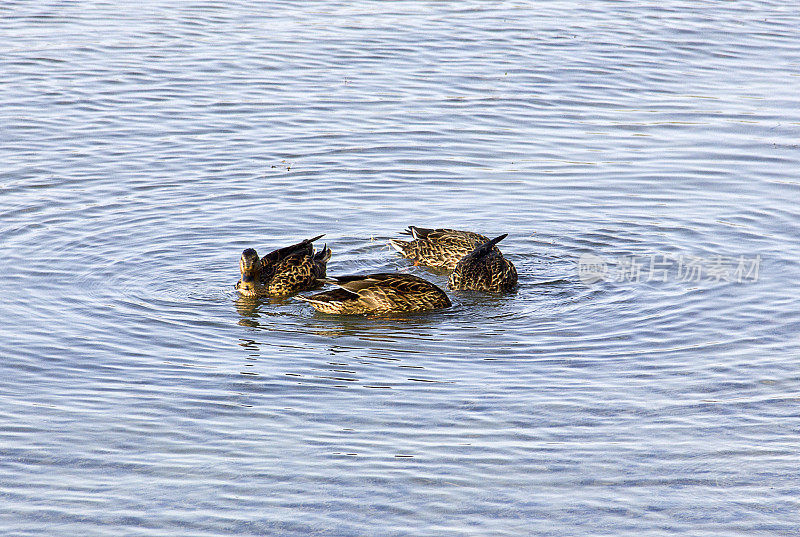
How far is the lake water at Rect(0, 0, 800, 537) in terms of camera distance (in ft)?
23.9

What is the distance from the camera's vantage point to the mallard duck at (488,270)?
11.7m

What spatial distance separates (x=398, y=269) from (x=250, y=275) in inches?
84.7

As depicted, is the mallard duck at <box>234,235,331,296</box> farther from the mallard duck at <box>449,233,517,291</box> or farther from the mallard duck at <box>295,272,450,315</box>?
the mallard duck at <box>449,233,517,291</box>

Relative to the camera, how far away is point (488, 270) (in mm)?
11695

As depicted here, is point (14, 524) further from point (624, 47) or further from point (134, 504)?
point (624, 47)

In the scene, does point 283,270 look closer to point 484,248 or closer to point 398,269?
point 398,269

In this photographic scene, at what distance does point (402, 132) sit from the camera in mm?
17156

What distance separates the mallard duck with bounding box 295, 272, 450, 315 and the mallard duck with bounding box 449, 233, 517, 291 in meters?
0.71

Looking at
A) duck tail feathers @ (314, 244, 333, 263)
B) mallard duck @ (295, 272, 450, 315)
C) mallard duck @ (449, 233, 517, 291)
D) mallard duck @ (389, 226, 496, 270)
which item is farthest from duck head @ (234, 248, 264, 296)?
mallard duck @ (449, 233, 517, 291)

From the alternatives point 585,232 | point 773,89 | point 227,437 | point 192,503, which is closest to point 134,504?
point 192,503

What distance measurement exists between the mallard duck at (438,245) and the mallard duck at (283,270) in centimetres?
107

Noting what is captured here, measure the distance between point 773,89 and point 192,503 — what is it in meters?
15.4

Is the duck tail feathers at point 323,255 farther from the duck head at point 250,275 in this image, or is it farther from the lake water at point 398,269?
the duck head at point 250,275

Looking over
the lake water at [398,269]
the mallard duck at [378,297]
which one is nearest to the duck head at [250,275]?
the lake water at [398,269]
